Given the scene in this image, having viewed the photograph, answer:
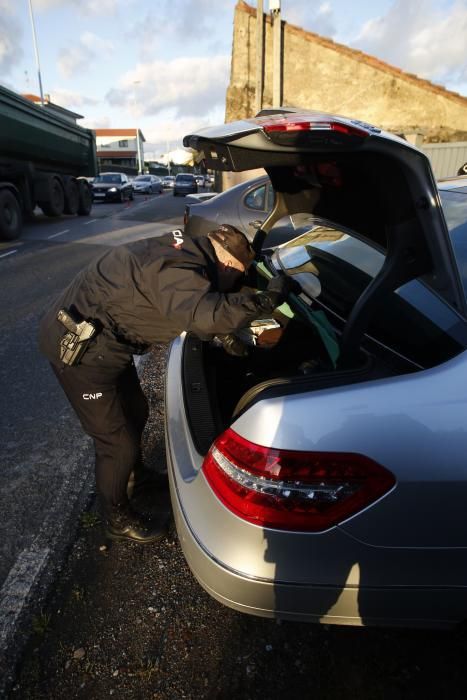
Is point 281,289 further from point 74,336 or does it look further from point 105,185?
point 105,185

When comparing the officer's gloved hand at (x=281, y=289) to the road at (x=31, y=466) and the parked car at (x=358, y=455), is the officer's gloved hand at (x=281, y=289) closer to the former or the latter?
the parked car at (x=358, y=455)

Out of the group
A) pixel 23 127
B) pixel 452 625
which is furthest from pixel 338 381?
pixel 23 127

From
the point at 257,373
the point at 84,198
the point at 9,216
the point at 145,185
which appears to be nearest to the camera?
the point at 257,373

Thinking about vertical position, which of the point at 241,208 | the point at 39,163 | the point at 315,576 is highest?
the point at 39,163

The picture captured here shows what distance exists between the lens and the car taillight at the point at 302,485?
1267 mm

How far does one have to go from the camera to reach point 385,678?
62.9 inches

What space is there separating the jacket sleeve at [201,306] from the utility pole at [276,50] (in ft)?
51.6

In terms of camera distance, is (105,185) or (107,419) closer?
(107,419)

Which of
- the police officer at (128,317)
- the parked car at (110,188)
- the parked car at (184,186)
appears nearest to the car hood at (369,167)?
the police officer at (128,317)

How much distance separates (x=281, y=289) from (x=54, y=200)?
13967 millimetres

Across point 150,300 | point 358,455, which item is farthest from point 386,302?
point 150,300

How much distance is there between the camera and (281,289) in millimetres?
1943

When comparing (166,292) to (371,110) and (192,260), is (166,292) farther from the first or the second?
(371,110)

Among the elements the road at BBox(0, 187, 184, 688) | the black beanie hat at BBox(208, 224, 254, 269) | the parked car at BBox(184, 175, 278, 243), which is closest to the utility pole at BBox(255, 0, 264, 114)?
the parked car at BBox(184, 175, 278, 243)
